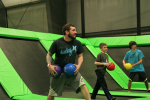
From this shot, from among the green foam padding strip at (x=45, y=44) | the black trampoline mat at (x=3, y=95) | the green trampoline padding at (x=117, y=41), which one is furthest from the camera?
the green trampoline padding at (x=117, y=41)

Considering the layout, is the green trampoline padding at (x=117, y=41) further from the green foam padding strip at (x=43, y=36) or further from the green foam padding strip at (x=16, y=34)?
the green foam padding strip at (x=16, y=34)

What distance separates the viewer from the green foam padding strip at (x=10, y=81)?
17.2 ft

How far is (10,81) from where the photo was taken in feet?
17.9

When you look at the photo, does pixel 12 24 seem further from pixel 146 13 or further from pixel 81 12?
pixel 146 13

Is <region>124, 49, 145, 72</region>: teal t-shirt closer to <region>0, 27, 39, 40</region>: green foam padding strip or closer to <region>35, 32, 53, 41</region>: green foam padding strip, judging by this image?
<region>35, 32, 53, 41</region>: green foam padding strip

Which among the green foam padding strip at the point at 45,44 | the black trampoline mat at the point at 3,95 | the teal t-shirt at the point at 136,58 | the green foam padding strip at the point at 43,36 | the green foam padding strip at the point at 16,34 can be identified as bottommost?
the black trampoline mat at the point at 3,95

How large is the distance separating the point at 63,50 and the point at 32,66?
3224 millimetres

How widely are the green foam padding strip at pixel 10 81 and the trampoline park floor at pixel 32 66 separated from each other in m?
0.14

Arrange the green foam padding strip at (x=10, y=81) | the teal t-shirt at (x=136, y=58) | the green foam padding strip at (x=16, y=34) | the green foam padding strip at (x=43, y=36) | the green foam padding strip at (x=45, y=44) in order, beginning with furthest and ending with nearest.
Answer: the green foam padding strip at (x=43, y=36) < the green foam padding strip at (x=45, y=44) < the green foam padding strip at (x=16, y=34) < the teal t-shirt at (x=136, y=58) < the green foam padding strip at (x=10, y=81)

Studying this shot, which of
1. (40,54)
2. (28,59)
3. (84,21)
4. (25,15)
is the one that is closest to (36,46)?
(40,54)

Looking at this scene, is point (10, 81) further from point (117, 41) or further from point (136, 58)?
point (117, 41)

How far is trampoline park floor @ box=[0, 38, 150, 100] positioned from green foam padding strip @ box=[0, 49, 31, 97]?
0.14m

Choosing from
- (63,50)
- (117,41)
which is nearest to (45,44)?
(117,41)

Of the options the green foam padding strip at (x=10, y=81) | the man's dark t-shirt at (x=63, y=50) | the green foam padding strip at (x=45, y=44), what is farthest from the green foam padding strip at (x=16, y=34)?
the man's dark t-shirt at (x=63, y=50)
